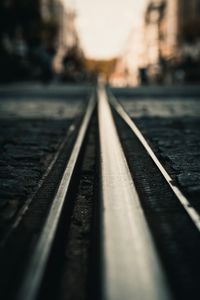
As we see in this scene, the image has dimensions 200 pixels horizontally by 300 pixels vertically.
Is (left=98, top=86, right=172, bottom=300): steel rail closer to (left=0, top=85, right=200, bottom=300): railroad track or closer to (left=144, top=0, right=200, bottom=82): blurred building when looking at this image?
(left=0, top=85, right=200, bottom=300): railroad track

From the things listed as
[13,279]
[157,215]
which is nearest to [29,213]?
[157,215]

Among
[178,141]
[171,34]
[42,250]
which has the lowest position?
[178,141]

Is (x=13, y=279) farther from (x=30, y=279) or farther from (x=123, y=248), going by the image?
(x=123, y=248)

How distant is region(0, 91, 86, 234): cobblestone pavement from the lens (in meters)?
3.03

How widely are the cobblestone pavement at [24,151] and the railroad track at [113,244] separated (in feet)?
0.81

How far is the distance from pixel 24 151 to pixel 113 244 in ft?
10.7

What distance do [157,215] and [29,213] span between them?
68 centimetres

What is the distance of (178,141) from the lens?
5.59 meters

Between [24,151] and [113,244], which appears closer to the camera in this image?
[113,244]

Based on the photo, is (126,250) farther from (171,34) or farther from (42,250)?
(171,34)

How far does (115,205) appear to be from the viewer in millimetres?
2441

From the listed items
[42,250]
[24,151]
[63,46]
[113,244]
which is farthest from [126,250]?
[63,46]

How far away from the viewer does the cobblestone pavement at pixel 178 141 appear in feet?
11.2

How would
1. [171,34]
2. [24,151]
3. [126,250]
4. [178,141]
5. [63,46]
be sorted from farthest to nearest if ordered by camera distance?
[63,46], [171,34], [178,141], [24,151], [126,250]
